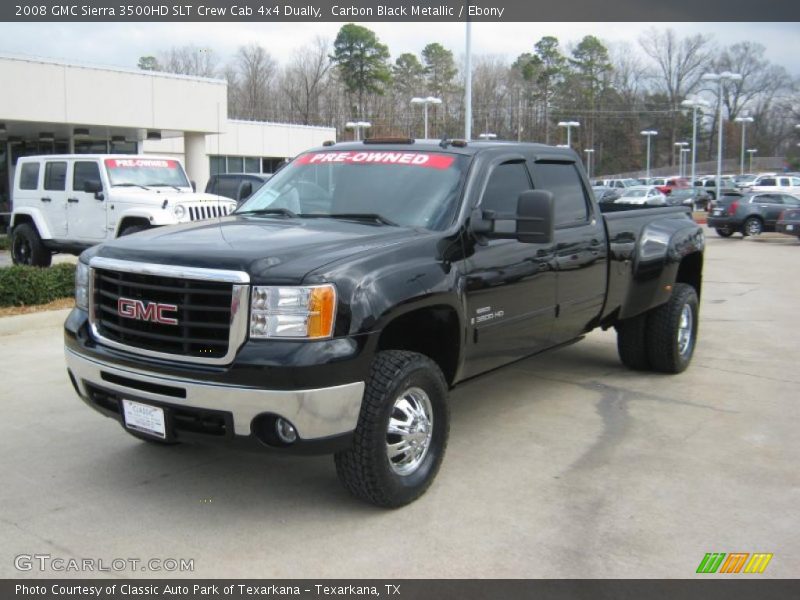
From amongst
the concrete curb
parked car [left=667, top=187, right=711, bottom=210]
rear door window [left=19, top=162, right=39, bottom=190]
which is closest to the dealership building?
rear door window [left=19, top=162, right=39, bottom=190]

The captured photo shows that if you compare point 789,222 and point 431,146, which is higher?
point 431,146

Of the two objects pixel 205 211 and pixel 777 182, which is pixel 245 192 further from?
pixel 777 182

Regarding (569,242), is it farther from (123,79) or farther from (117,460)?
(123,79)

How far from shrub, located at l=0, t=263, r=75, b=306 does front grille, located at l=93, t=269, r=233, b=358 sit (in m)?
6.78

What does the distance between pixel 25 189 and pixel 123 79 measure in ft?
32.7

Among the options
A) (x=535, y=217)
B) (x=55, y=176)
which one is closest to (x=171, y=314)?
(x=535, y=217)

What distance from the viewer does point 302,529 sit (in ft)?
13.0

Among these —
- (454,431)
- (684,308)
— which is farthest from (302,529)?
(684,308)

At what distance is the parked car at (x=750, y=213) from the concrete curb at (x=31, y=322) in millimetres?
22887

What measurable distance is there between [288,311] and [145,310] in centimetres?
80

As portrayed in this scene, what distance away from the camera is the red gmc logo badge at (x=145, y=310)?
3.85m

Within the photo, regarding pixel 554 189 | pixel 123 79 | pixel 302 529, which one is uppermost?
pixel 123 79

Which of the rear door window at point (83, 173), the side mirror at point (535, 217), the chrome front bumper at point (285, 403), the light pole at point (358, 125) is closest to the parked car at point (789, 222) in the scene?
the rear door window at point (83, 173)

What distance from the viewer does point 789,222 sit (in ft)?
79.6
